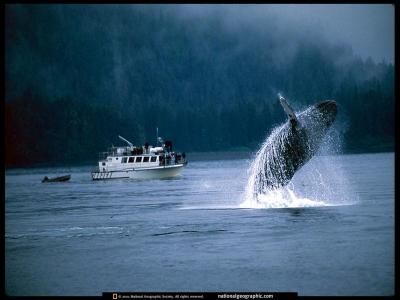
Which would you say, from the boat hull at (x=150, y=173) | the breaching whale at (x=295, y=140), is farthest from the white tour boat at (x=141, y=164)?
the breaching whale at (x=295, y=140)

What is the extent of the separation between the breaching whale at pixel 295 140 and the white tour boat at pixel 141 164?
229 feet

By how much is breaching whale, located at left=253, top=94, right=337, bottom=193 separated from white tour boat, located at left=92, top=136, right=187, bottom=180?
2750 inches

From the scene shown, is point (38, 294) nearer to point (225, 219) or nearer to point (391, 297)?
point (391, 297)

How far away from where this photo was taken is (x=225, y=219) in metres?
33.3

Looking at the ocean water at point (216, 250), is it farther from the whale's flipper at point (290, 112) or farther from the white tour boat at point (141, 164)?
the white tour boat at point (141, 164)

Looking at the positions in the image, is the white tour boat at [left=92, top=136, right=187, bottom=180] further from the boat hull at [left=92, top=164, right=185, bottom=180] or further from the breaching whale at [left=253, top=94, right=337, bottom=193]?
the breaching whale at [left=253, top=94, right=337, bottom=193]

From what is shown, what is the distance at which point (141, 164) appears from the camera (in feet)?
340

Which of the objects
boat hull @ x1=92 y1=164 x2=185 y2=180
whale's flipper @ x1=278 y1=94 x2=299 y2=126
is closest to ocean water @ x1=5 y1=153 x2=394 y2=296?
whale's flipper @ x1=278 y1=94 x2=299 y2=126

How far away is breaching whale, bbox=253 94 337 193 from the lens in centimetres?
2930

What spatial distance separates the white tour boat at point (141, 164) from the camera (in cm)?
10189

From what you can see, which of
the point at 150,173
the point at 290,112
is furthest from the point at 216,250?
the point at 150,173

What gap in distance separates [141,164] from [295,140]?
75100 millimetres

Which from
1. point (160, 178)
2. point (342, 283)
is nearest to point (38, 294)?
point (342, 283)

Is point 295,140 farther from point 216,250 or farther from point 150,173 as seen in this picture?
point 150,173
